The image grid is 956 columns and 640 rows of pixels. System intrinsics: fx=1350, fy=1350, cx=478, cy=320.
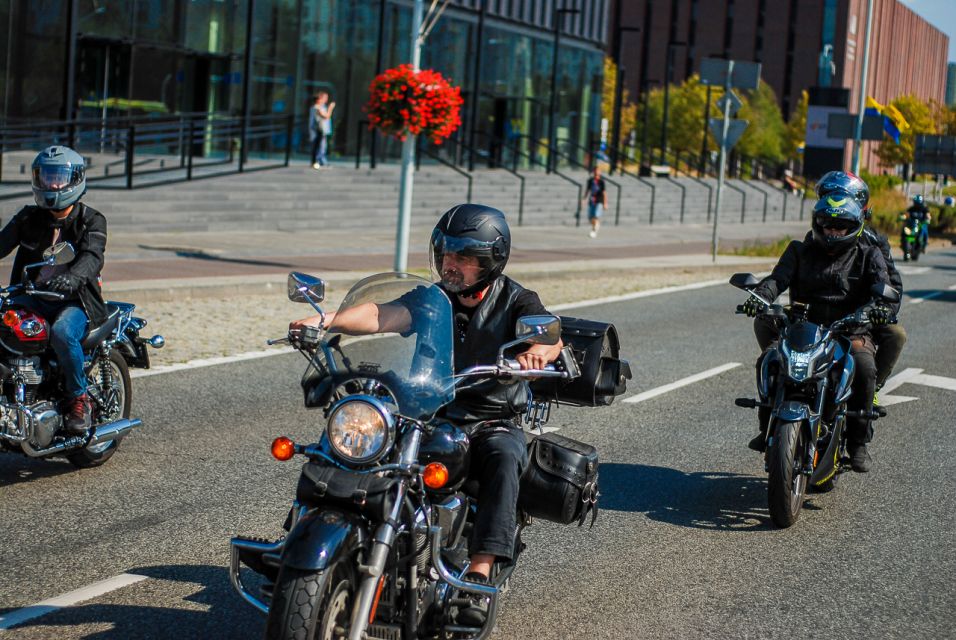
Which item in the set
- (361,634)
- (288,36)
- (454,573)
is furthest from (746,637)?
(288,36)

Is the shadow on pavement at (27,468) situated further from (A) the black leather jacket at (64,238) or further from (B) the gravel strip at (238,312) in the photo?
(B) the gravel strip at (238,312)

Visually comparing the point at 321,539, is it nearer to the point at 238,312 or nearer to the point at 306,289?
the point at 306,289

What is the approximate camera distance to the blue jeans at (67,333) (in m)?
6.70

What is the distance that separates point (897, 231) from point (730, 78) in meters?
21.4

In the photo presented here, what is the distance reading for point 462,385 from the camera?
443cm

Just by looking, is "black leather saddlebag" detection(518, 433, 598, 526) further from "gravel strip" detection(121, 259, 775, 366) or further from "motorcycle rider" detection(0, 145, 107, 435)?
"gravel strip" detection(121, 259, 775, 366)

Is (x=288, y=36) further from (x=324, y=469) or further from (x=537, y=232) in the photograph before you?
(x=324, y=469)

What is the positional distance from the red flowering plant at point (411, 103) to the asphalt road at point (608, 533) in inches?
408

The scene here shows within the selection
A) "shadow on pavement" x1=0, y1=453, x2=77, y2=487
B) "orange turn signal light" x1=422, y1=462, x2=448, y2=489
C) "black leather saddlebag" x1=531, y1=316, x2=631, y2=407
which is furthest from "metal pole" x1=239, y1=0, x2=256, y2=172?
"orange turn signal light" x1=422, y1=462, x2=448, y2=489

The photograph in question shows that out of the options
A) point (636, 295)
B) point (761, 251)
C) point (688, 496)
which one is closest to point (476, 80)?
point (761, 251)

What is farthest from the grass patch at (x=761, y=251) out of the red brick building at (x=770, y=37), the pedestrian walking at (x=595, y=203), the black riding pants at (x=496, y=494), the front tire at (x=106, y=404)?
the red brick building at (x=770, y=37)

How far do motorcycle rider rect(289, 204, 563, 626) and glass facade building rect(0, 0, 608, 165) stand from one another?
2245cm

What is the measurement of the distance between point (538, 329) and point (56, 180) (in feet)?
11.7

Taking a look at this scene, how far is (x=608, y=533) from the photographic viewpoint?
6.43m
